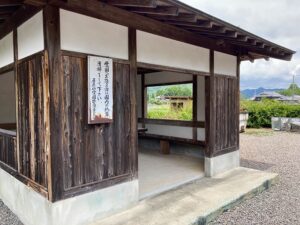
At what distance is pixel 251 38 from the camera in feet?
14.6

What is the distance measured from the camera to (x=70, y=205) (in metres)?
2.94

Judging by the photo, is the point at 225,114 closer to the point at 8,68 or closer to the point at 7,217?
the point at 8,68

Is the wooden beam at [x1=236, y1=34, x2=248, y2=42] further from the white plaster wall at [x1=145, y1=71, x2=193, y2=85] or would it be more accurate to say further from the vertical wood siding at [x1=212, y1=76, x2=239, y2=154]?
the white plaster wall at [x1=145, y1=71, x2=193, y2=85]

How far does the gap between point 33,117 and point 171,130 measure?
483cm

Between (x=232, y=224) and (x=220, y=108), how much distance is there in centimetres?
257

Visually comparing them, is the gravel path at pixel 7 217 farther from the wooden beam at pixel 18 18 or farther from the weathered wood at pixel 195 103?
the weathered wood at pixel 195 103

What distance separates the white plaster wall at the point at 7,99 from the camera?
711 centimetres

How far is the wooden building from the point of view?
9.23ft

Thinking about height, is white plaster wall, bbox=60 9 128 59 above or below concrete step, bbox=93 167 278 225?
above

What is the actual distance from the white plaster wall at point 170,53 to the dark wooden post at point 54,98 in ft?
4.17

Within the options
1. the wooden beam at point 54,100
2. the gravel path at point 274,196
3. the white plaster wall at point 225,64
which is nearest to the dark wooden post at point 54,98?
the wooden beam at point 54,100

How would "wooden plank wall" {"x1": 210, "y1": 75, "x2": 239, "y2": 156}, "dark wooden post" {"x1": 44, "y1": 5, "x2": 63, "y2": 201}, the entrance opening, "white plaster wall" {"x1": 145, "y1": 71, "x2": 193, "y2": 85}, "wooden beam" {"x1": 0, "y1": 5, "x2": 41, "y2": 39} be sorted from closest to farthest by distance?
"dark wooden post" {"x1": 44, "y1": 5, "x2": 63, "y2": 201} < "wooden beam" {"x1": 0, "y1": 5, "x2": 41, "y2": 39} < "wooden plank wall" {"x1": 210, "y1": 75, "x2": 239, "y2": 156} < the entrance opening < "white plaster wall" {"x1": 145, "y1": 71, "x2": 193, "y2": 85}

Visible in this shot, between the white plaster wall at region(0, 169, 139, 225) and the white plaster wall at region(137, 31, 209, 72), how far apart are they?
1.94 meters

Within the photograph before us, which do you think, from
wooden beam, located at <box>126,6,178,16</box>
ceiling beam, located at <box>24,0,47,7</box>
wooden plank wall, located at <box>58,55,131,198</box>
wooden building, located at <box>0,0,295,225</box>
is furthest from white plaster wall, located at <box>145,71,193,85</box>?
ceiling beam, located at <box>24,0,47,7</box>
